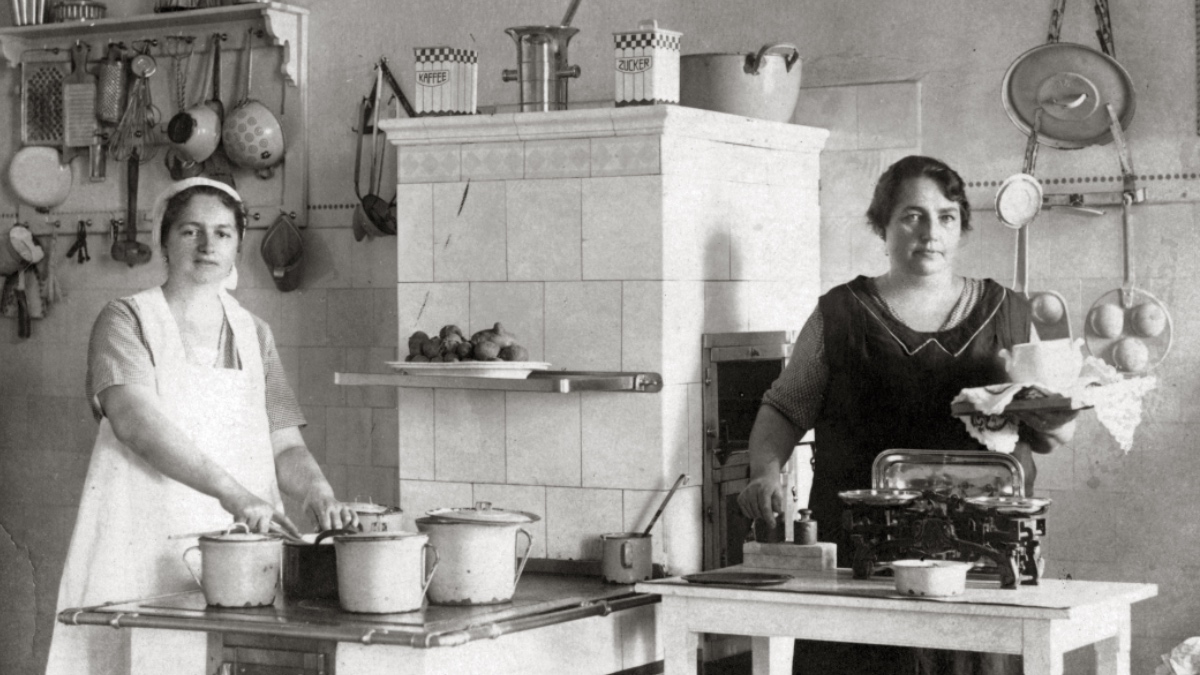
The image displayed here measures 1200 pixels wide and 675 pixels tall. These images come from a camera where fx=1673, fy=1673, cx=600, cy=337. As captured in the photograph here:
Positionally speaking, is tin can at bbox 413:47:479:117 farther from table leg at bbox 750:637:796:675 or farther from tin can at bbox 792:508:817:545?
table leg at bbox 750:637:796:675

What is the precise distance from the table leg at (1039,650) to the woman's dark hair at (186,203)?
2072mm

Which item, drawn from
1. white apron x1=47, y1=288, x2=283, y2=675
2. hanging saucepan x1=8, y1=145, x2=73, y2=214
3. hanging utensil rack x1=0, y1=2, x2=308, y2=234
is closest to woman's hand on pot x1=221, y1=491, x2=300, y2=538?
white apron x1=47, y1=288, x2=283, y2=675

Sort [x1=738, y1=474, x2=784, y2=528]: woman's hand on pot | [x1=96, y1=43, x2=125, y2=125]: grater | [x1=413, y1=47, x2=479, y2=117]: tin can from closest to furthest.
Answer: [x1=738, y1=474, x2=784, y2=528]: woman's hand on pot, [x1=413, y1=47, x2=479, y2=117]: tin can, [x1=96, y1=43, x2=125, y2=125]: grater

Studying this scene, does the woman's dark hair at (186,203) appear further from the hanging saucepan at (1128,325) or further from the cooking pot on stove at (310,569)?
the hanging saucepan at (1128,325)

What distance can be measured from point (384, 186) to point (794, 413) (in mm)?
1937

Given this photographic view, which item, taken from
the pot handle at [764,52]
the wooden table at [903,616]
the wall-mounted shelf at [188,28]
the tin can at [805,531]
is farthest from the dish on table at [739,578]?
the wall-mounted shelf at [188,28]

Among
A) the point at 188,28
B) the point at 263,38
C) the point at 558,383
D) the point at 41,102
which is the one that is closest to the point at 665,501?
the point at 558,383

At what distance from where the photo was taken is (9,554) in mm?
6180

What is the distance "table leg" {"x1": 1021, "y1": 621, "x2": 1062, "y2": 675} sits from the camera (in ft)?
10.3

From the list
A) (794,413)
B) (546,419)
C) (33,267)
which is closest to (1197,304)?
(794,413)

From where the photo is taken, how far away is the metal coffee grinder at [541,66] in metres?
4.32

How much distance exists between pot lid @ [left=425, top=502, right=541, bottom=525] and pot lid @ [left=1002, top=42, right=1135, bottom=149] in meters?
1.74

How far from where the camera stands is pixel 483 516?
11.9 ft

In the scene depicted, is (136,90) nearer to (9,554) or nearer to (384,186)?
(384,186)
